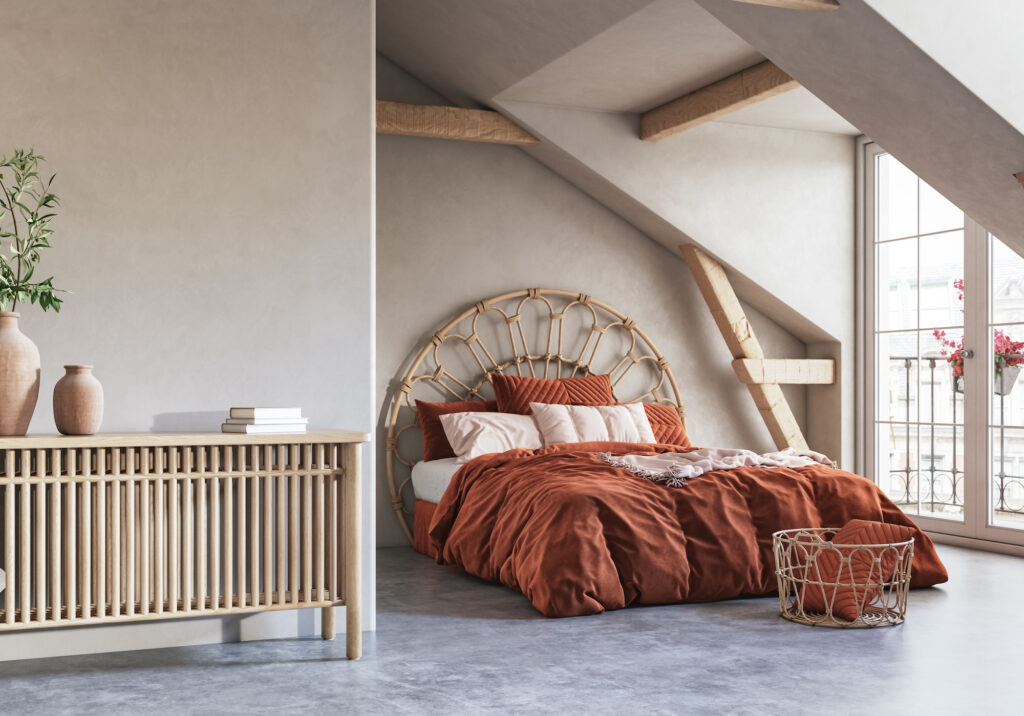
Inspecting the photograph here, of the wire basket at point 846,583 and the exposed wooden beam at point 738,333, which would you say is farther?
the exposed wooden beam at point 738,333

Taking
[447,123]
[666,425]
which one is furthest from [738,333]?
[447,123]

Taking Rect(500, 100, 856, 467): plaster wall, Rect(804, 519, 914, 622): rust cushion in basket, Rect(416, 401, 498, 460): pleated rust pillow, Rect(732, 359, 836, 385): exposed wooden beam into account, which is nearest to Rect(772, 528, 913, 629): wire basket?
Rect(804, 519, 914, 622): rust cushion in basket

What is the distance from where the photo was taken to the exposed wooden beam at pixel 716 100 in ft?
16.4

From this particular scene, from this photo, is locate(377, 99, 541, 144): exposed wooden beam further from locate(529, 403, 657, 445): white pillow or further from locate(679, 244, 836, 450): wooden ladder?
locate(529, 403, 657, 445): white pillow

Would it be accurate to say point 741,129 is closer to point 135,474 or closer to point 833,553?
point 833,553

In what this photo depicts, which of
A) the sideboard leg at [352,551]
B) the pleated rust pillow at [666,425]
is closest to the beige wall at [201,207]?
the sideboard leg at [352,551]

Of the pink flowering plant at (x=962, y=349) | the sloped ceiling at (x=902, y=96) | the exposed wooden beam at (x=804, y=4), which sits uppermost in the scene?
the exposed wooden beam at (x=804, y=4)

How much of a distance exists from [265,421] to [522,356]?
9.87 ft

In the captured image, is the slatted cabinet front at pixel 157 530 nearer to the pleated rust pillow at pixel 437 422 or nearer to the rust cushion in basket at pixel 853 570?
the rust cushion in basket at pixel 853 570

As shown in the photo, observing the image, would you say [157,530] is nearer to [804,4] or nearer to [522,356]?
[804,4]

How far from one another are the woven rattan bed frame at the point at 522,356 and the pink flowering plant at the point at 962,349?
1.55 metres

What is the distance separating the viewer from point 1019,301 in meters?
5.46

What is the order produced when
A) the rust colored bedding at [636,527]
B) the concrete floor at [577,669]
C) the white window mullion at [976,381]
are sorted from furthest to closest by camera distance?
the white window mullion at [976,381] → the rust colored bedding at [636,527] → the concrete floor at [577,669]

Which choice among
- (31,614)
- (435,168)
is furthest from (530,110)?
(31,614)
